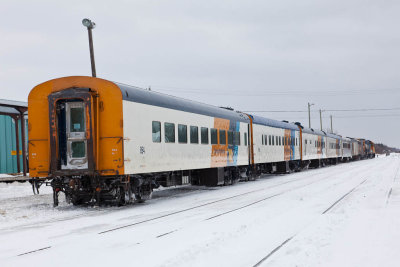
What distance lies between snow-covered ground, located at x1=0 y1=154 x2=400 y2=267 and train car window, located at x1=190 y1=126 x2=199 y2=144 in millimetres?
3541

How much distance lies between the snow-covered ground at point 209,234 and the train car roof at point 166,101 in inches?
115

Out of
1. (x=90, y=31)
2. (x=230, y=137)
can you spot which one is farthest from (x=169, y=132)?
(x=90, y=31)

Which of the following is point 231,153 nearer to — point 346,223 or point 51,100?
point 51,100

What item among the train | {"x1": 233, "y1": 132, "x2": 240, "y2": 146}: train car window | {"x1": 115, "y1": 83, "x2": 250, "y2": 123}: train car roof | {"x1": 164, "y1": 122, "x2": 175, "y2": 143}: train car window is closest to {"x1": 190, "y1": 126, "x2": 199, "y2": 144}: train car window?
the train

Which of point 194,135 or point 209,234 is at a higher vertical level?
point 194,135

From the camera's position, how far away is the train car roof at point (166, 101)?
11770 millimetres

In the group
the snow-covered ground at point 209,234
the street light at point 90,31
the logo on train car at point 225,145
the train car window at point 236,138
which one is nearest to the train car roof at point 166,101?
the logo on train car at point 225,145

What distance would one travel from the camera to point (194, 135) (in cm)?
1562

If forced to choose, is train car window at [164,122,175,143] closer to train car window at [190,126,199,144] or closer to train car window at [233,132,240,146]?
train car window at [190,126,199,144]

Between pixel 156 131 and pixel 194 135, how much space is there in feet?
9.55

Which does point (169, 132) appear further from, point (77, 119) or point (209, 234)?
point (209, 234)

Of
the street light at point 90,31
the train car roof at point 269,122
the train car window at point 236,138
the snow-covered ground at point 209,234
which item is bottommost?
the snow-covered ground at point 209,234

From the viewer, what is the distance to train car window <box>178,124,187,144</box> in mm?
14406

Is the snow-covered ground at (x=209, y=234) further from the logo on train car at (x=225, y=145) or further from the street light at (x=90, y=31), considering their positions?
the street light at (x=90, y=31)
